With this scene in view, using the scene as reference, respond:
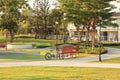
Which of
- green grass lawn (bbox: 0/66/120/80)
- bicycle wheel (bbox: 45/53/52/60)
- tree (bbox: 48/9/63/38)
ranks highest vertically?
tree (bbox: 48/9/63/38)

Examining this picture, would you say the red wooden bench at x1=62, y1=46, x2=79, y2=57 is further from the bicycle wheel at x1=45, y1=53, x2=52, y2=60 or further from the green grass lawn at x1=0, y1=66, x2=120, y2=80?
the green grass lawn at x1=0, y1=66, x2=120, y2=80

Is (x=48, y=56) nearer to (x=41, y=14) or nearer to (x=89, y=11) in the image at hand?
(x=89, y=11)

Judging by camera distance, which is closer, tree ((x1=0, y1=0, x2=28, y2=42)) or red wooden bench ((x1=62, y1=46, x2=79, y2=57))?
red wooden bench ((x1=62, y1=46, x2=79, y2=57))

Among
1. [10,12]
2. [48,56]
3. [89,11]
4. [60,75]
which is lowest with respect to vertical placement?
[48,56]

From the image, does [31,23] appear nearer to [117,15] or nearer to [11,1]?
[117,15]

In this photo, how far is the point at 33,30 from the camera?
85.1 m

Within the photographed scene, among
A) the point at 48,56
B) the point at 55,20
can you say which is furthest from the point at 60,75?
the point at 55,20

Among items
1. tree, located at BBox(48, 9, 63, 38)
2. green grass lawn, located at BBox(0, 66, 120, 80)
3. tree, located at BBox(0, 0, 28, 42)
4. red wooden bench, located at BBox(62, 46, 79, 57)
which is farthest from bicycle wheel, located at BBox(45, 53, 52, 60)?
tree, located at BBox(48, 9, 63, 38)

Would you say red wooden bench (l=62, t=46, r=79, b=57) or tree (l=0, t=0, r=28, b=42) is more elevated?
tree (l=0, t=0, r=28, b=42)

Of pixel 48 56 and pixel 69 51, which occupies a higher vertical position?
pixel 69 51

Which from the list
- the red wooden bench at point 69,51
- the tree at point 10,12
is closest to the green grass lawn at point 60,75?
the red wooden bench at point 69,51

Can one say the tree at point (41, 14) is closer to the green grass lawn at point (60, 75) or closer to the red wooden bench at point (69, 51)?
the red wooden bench at point (69, 51)

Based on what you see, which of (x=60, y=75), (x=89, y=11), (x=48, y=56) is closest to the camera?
(x=60, y=75)

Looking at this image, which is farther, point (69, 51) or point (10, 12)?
A: point (10, 12)
